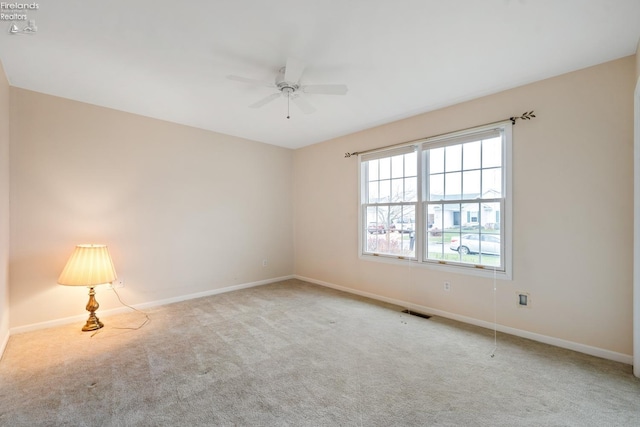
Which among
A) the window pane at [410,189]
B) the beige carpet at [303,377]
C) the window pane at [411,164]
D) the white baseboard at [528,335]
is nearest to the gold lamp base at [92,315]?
the beige carpet at [303,377]

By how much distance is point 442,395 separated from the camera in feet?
6.40

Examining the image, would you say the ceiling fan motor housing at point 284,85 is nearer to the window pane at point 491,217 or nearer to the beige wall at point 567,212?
the beige wall at point 567,212

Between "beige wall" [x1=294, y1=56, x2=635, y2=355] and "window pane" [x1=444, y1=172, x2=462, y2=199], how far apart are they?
1.83 ft

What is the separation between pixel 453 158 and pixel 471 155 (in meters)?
0.20

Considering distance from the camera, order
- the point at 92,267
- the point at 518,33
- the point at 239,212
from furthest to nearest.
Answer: the point at 239,212
the point at 92,267
the point at 518,33

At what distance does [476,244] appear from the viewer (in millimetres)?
3264

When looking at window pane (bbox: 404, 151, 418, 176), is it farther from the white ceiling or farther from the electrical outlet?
the electrical outlet

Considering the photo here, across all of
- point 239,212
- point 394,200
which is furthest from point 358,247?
point 239,212

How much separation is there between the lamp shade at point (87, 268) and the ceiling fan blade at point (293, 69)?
2.79 metres

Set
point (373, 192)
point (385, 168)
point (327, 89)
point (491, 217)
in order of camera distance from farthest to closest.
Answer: point (373, 192), point (385, 168), point (491, 217), point (327, 89)

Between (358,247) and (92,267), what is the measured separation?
3406mm

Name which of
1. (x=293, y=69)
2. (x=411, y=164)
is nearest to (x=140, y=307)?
(x=293, y=69)

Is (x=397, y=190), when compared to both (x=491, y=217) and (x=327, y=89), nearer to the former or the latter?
(x=491, y=217)

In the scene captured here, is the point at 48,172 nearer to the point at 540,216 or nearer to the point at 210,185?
the point at 210,185
